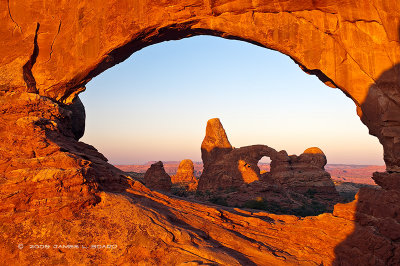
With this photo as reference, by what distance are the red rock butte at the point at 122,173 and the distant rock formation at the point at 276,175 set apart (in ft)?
53.5

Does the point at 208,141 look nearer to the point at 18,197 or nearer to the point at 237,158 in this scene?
the point at 237,158

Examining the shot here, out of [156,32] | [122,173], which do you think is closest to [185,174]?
[156,32]

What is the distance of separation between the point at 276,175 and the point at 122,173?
26.9m

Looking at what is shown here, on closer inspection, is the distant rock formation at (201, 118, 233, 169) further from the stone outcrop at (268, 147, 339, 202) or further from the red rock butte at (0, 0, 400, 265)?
the red rock butte at (0, 0, 400, 265)

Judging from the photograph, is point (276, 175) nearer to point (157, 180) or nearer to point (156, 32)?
point (157, 180)

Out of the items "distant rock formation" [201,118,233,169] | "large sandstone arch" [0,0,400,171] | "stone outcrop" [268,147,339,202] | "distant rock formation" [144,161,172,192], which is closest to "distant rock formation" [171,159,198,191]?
"distant rock formation" [201,118,233,169]

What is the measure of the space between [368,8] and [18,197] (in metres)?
12.1

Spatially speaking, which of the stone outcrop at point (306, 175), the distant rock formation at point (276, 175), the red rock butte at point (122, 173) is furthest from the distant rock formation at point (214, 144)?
the red rock butte at point (122, 173)

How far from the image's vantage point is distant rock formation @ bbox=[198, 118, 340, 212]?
92.0 feet

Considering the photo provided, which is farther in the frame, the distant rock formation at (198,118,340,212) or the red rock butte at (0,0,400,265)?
the distant rock formation at (198,118,340,212)

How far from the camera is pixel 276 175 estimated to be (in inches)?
1307

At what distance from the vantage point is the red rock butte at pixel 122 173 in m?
5.76

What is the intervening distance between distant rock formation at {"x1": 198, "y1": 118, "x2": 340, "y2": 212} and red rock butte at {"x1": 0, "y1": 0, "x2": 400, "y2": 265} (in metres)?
16.3

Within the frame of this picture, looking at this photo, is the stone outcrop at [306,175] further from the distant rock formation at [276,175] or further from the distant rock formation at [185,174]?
the distant rock formation at [185,174]
